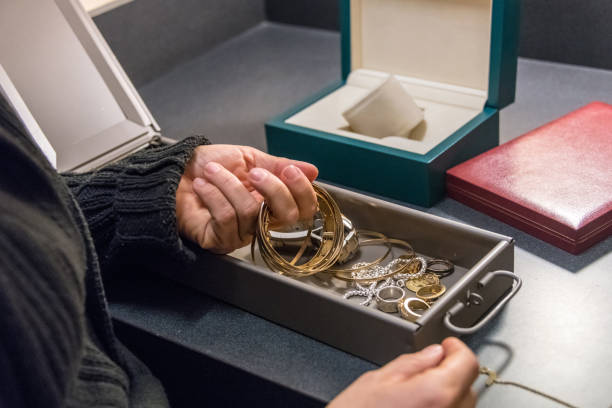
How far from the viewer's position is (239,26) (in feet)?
5.13

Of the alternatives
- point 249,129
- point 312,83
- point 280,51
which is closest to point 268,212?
point 249,129

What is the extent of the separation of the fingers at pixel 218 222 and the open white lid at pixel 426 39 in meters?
0.49

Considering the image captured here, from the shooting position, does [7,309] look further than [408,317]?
No

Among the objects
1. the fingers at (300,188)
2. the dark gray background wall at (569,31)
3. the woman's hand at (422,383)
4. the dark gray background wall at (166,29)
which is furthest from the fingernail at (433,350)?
the dark gray background wall at (166,29)

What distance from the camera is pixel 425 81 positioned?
3.59 feet

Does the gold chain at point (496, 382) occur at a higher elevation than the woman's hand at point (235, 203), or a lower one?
lower

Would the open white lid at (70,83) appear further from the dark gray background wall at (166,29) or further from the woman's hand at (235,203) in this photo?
the dark gray background wall at (166,29)

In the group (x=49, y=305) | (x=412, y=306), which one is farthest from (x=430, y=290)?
(x=49, y=305)

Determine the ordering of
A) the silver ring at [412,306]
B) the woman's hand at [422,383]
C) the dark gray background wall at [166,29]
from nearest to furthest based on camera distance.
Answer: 1. the woman's hand at [422,383]
2. the silver ring at [412,306]
3. the dark gray background wall at [166,29]

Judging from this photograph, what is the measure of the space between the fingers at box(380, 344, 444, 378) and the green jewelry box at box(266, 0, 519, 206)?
0.32 m

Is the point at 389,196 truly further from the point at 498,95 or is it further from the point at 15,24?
the point at 15,24

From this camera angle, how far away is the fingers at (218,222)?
703 millimetres

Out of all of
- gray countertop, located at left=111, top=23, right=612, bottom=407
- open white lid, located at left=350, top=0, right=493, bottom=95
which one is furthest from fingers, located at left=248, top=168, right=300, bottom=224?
open white lid, located at left=350, top=0, right=493, bottom=95

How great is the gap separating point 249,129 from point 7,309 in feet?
2.48
